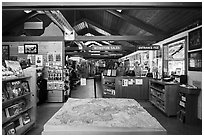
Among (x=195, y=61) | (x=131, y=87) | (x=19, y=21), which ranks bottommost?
(x=131, y=87)

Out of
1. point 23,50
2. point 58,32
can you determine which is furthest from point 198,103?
point 23,50

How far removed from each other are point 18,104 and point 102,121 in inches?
104

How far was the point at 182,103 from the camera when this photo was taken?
550 cm

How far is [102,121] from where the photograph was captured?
Result: 2340 mm

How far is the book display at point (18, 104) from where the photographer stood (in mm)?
3783

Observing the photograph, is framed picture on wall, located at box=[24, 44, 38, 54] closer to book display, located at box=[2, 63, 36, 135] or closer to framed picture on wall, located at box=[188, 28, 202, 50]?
book display, located at box=[2, 63, 36, 135]

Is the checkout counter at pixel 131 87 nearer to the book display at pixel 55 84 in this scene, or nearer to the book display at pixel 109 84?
the book display at pixel 109 84

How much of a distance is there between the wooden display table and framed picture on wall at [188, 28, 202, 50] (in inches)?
146

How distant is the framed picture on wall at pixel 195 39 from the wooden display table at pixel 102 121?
3717mm

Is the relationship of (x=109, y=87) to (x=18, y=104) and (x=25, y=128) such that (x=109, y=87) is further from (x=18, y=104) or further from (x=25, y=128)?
(x=18, y=104)

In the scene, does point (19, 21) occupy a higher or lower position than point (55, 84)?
higher

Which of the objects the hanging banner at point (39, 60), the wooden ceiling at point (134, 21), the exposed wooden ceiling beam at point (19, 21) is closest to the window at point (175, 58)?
the wooden ceiling at point (134, 21)

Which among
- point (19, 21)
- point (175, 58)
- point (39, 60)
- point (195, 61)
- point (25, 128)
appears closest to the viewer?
point (25, 128)

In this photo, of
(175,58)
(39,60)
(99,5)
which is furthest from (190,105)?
(39,60)
